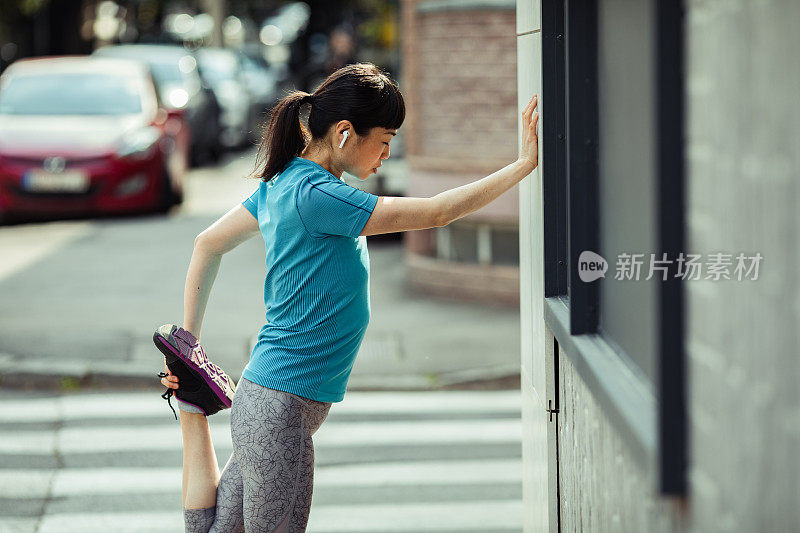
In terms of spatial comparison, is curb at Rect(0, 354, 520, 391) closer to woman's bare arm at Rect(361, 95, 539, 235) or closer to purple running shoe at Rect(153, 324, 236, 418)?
purple running shoe at Rect(153, 324, 236, 418)

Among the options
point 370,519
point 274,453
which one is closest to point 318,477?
point 370,519

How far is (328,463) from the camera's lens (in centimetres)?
597

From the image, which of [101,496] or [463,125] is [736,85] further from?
[463,125]

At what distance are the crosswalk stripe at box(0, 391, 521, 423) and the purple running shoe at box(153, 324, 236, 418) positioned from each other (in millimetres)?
3555

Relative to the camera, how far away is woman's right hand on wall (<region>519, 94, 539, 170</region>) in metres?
3.28

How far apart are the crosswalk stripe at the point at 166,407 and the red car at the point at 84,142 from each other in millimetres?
5978

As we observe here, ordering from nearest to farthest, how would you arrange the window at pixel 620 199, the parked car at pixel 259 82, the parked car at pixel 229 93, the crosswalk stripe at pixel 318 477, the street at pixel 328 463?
the window at pixel 620 199
the street at pixel 328 463
the crosswalk stripe at pixel 318 477
the parked car at pixel 229 93
the parked car at pixel 259 82

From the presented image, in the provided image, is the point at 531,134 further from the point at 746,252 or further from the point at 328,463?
the point at 328,463

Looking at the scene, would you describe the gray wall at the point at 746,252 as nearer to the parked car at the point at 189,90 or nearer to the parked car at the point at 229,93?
the parked car at the point at 189,90

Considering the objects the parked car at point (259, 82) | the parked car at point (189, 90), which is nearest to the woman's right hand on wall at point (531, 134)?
the parked car at point (189, 90)

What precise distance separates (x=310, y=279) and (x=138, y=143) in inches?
408

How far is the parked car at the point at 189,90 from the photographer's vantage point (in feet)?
56.5

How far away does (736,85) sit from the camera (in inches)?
69.0

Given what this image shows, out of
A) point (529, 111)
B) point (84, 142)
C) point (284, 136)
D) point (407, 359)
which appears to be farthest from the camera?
point (84, 142)
